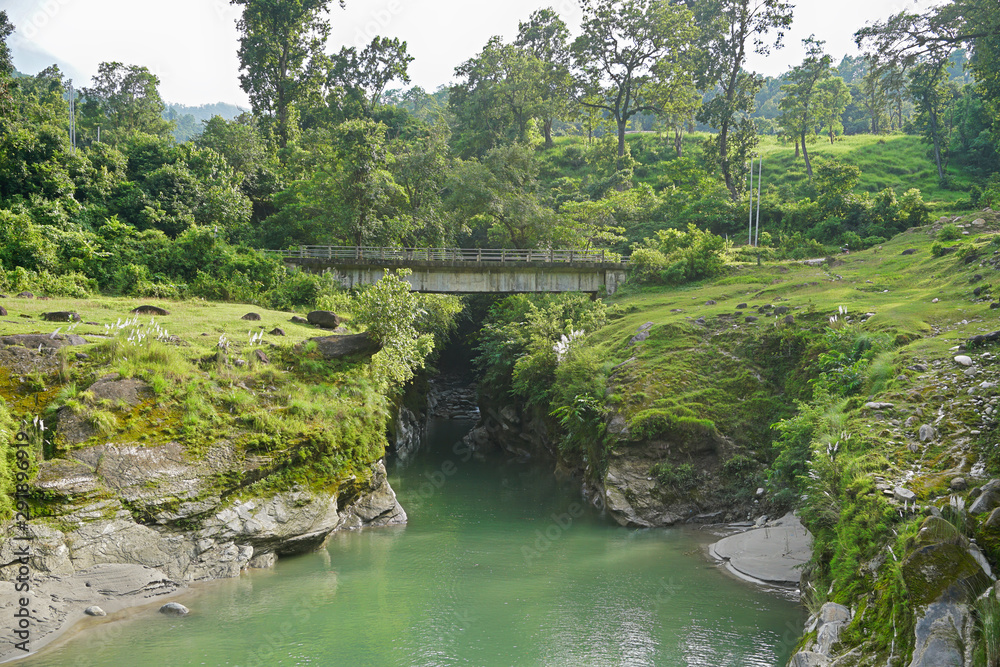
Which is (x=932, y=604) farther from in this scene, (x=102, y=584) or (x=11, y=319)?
(x=11, y=319)

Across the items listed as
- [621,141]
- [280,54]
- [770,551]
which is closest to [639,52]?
[621,141]

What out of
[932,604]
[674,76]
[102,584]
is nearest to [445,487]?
[102,584]

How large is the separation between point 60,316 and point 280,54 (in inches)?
1673

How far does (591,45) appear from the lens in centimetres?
5894

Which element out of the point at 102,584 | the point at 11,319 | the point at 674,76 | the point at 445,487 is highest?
the point at 674,76

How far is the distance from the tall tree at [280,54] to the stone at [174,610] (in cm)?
4815

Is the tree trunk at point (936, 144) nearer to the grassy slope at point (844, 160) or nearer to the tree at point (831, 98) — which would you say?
the grassy slope at point (844, 160)

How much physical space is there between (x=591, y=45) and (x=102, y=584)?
5570 cm

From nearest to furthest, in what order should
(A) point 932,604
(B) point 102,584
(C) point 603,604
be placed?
(A) point 932,604 < (B) point 102,584 < (C) point 603,604

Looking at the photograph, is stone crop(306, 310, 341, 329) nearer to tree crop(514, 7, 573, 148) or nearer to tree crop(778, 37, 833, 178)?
tree crop(514, 7, 573, 148)

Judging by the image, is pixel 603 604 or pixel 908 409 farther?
pixel 603 604

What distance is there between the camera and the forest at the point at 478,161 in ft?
97.6

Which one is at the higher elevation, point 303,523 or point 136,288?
point 136,288

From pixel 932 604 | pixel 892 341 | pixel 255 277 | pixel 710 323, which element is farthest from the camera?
pixel 255 277
